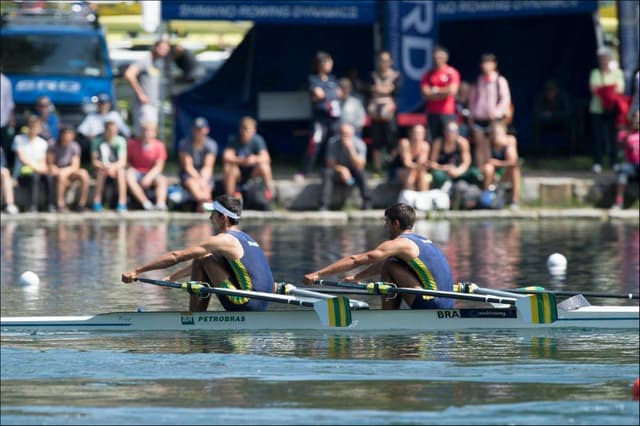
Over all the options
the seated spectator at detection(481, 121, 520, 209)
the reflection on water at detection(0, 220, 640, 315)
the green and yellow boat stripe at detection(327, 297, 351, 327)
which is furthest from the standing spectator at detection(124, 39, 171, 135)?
the green and yellow boat stripe at detection(327, 297, 351, 327)

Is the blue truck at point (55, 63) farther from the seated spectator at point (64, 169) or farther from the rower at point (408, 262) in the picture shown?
the rower at point (408, 262)

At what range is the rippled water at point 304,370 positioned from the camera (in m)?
11.8

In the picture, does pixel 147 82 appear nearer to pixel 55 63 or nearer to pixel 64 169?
pixel 55 63

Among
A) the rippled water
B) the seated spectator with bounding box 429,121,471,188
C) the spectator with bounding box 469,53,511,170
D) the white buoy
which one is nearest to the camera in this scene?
the rippled water

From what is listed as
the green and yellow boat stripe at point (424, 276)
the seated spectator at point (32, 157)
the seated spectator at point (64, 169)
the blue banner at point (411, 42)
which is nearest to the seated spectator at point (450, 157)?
the blue banner at point (411, 42)

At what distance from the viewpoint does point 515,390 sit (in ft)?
41.1

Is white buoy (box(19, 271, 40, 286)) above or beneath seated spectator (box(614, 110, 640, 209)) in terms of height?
beneath

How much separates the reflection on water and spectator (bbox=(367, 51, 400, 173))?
2038 mm

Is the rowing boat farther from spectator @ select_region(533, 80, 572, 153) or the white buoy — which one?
spectator @ select_region(533, 80, 572, 153)

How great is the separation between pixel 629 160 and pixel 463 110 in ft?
8.62

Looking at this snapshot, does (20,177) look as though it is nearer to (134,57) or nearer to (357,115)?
(357,115)

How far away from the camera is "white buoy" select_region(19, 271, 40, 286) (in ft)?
60.4

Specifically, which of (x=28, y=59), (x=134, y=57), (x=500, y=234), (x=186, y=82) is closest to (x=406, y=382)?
(x=500, y=234)

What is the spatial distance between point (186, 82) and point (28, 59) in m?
3.77
